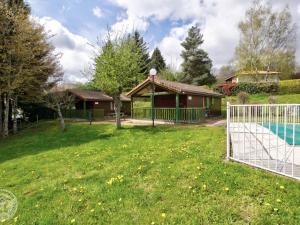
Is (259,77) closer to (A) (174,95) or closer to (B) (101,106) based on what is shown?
(A) (174,95)

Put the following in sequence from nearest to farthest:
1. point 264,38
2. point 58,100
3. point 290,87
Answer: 1. point 58,100
2. point 290,87
3. point 264,38

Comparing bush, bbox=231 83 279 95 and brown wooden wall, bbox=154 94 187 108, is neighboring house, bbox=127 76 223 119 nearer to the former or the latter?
brown wooden wall, bbox=154 94 187 108

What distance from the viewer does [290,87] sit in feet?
108

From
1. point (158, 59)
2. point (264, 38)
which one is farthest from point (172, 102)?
point (158, 59)

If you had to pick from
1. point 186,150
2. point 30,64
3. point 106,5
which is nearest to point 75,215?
point 186,150

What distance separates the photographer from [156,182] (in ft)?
19.0

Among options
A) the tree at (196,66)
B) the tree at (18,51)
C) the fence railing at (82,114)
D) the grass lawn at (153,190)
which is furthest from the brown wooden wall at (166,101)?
the tree at (196,66)

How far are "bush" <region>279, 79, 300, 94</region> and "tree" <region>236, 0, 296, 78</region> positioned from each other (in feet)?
10.4

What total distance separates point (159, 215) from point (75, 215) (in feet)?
5.38

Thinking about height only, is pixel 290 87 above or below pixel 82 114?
above

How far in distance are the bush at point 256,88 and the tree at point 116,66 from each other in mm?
24226

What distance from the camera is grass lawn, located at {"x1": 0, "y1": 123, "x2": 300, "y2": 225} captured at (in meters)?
4.39

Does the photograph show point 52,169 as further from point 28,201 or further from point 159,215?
point 159,215
